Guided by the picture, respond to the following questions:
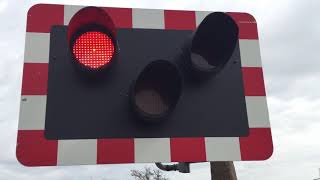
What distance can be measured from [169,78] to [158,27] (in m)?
0.44

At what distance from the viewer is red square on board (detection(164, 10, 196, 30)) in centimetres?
246

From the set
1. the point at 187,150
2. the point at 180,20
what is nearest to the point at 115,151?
the point at 187,150

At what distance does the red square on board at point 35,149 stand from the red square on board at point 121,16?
0.78m

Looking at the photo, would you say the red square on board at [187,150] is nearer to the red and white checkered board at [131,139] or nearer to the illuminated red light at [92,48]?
the red and white checkered board at [131,139]

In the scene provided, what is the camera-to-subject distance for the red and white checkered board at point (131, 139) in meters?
2.09

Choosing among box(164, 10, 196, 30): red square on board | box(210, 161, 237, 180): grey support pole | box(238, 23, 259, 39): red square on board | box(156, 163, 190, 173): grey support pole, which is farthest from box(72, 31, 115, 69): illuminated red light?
box(210, 161, 237, 180): grey support pole

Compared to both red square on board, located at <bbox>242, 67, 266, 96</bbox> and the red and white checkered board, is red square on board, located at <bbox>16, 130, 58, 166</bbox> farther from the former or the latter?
red square on board, located at <bbox>242, 67, 266, 96</bbox>

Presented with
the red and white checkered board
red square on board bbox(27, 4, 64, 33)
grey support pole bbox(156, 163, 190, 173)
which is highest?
red square on board bbox(27, 4, 64, 33)

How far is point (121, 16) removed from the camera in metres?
2.41

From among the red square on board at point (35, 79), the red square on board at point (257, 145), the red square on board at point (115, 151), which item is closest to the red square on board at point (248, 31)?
the red square on board at point (257, 145)

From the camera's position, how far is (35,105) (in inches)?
84.6

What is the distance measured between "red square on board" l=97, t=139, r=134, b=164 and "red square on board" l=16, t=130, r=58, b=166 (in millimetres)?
243

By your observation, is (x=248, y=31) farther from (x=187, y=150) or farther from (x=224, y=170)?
(x=224, y=170)

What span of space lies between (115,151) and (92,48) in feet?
1.84
